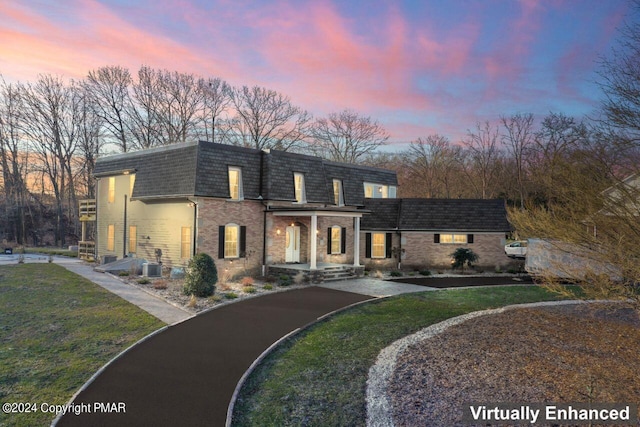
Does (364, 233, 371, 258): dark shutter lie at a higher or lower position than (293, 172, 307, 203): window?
lower

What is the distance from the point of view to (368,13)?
13.3m

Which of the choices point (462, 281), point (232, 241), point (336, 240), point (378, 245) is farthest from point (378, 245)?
point (232, 241)

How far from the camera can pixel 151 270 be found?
18.6 meters

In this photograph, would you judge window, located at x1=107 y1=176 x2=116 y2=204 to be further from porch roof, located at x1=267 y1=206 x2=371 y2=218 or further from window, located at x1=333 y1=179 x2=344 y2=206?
window, located at x1=333 y1=179 x2=344 y2=206

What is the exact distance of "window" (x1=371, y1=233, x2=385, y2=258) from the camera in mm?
25375

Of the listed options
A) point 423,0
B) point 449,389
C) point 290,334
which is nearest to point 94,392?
point 290,334

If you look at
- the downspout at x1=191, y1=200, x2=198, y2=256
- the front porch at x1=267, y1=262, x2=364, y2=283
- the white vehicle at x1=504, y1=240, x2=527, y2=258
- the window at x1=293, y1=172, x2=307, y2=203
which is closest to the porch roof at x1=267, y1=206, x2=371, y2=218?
the window at x1=293, y1=172, x2=307, y2=203

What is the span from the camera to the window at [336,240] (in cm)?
2280

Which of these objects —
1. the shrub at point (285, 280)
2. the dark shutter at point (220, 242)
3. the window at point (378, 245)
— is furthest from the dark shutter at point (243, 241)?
the window at point (378, 245)

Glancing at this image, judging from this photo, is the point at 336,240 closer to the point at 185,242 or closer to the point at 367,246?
the point at 367,246

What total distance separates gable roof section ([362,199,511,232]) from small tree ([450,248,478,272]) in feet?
5.11

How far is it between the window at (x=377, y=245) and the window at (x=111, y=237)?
15.8 metres

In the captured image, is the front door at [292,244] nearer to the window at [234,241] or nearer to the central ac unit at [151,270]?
the window at [234,241]

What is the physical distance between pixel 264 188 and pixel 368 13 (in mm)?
9811
